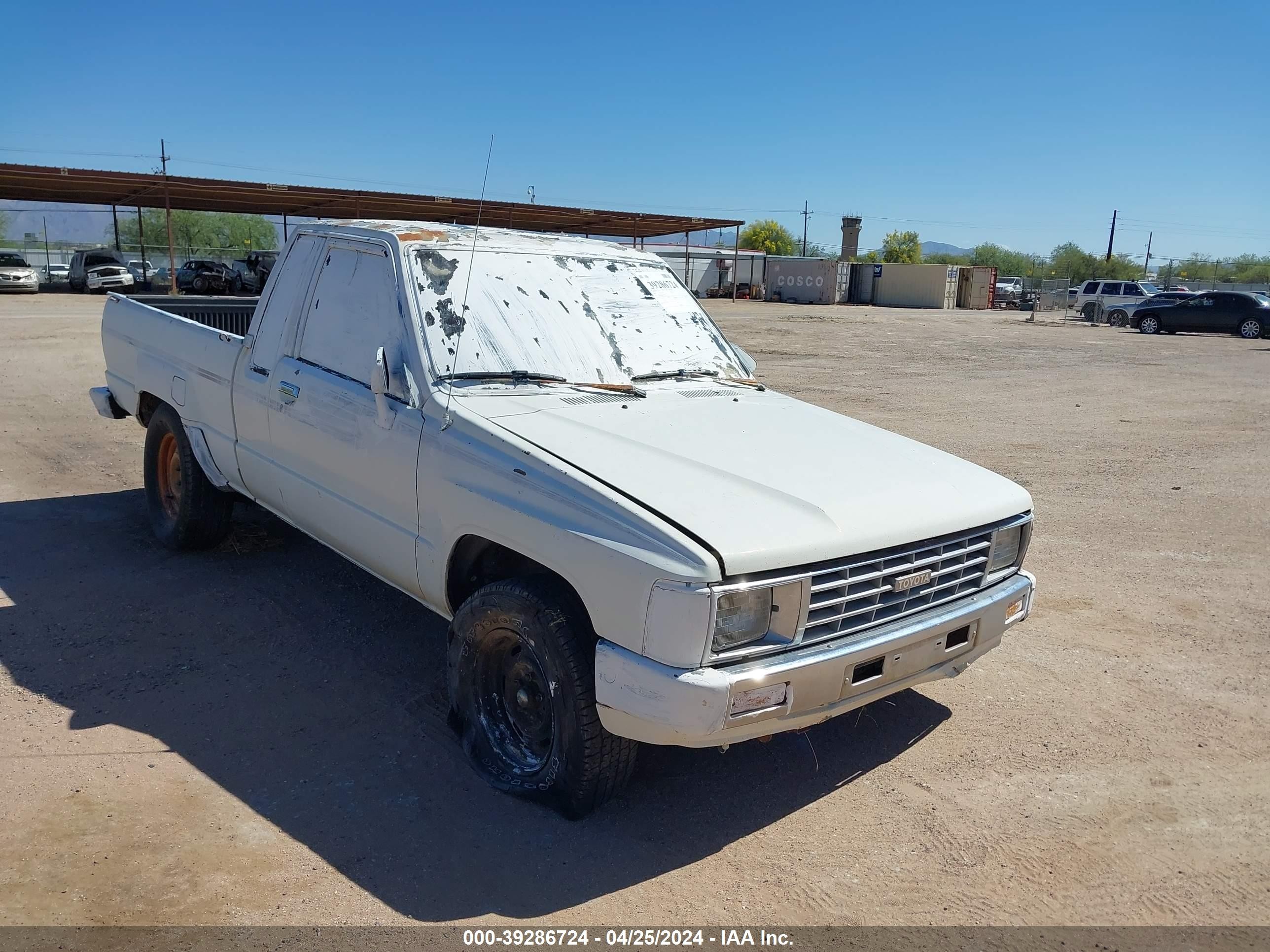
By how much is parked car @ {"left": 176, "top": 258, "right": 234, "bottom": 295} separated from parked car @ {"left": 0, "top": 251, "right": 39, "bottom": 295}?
4.50 metres

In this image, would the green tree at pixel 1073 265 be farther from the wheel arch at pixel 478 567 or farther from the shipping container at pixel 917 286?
the wheel arch at pixel 478 567

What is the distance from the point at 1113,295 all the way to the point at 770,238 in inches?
3189

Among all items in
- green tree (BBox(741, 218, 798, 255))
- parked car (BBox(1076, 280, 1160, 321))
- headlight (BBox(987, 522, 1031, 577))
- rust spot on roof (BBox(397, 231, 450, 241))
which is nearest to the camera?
headlight (BBox(987, 522, 1031, 577))

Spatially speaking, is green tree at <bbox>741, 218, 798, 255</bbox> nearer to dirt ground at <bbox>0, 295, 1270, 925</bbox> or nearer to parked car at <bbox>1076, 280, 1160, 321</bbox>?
parked car at <bbox>1076, 280, 1160, 321</bbox>

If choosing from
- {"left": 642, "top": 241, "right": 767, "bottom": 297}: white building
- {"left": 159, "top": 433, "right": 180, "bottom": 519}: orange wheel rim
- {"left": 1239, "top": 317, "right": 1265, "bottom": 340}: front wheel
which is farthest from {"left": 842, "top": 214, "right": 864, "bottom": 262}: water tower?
{"left": 159, "top": 433, "right": 180, "bottom": 519}: orange wheel rim

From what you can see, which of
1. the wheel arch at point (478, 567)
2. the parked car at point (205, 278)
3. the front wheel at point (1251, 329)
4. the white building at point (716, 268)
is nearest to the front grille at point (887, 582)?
the wheel arch at point (478, 567)

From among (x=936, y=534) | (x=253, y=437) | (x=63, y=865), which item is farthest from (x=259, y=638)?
(x=936, y=534)

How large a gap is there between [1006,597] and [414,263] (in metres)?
2.78

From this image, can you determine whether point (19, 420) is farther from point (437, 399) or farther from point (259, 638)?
point (437, 399)

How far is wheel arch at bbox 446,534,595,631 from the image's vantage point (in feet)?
12.2

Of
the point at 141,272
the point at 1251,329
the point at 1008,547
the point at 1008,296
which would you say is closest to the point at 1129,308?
the point at 1251,329

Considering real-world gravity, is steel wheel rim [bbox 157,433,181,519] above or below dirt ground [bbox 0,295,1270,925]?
above

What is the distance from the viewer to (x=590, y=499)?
316 cm

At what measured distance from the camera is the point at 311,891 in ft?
10.1
